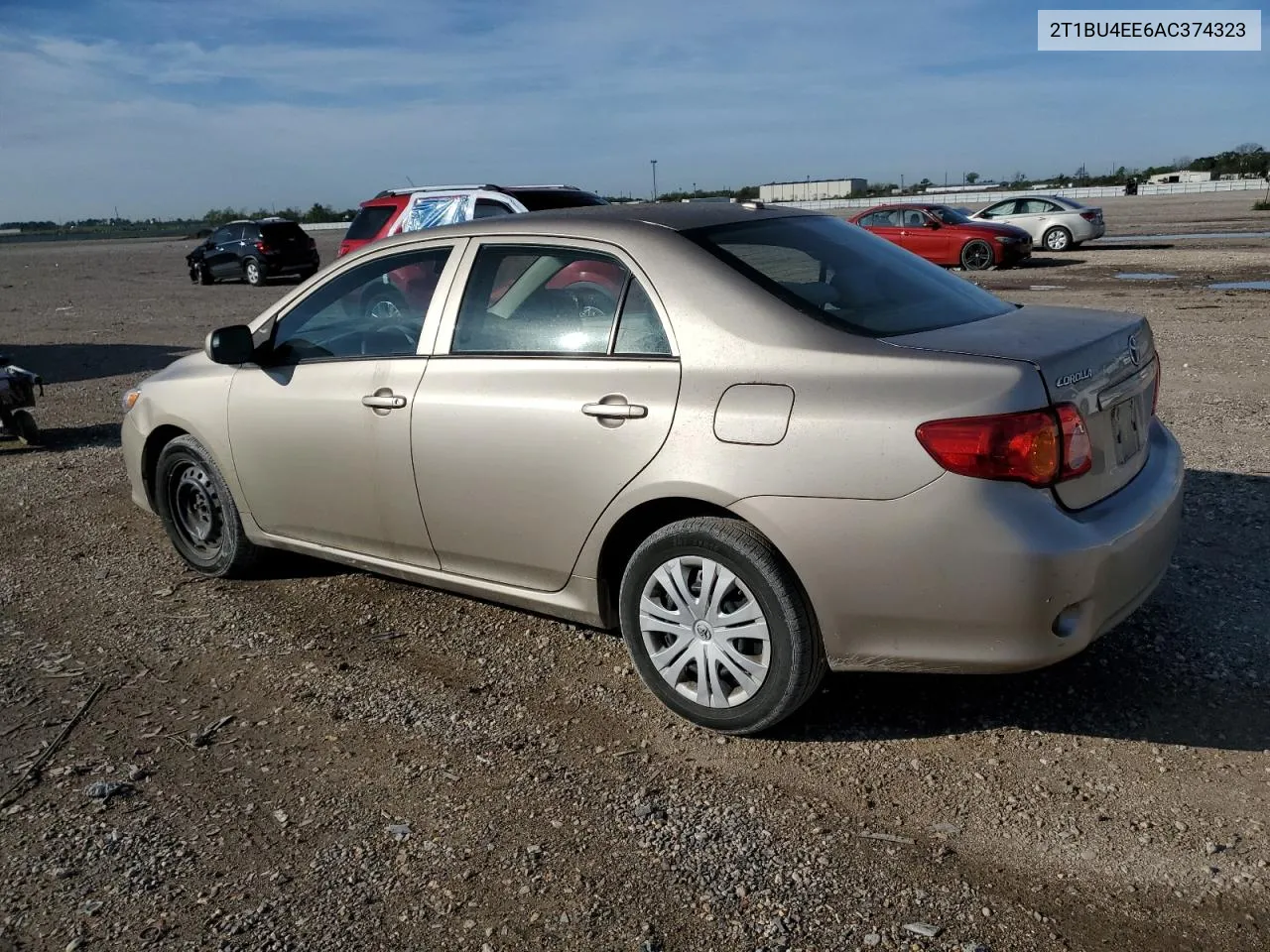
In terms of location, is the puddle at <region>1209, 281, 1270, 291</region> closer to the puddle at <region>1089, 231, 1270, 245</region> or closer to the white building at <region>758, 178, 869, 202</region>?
the puddle at <region>1089, 231, 1270, 245</region>

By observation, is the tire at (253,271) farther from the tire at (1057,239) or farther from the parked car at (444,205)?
the tire at (1057,239)

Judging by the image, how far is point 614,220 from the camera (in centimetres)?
401

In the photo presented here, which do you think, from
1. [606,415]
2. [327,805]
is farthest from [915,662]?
[327,805]

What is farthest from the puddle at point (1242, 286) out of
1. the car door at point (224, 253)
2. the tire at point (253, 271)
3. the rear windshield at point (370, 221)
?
the car door at point (224, 253)

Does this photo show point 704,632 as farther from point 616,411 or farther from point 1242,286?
point 1242,286

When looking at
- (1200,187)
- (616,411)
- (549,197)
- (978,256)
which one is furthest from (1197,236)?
(1200,187)

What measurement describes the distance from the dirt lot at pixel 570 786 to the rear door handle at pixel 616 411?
1064 millimetres

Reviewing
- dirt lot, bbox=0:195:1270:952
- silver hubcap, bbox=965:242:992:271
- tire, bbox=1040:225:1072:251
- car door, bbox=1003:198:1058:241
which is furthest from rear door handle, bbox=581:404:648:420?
tire, bbox=1040:225:1072:251

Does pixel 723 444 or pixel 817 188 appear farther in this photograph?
pixel 817 188

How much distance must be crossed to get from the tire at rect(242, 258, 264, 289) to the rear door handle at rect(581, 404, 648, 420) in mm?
25063

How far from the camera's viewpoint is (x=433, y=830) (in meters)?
3.20

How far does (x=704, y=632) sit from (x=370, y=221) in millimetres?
12137

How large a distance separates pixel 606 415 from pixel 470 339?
811mm

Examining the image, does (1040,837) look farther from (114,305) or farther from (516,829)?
(114,305)
